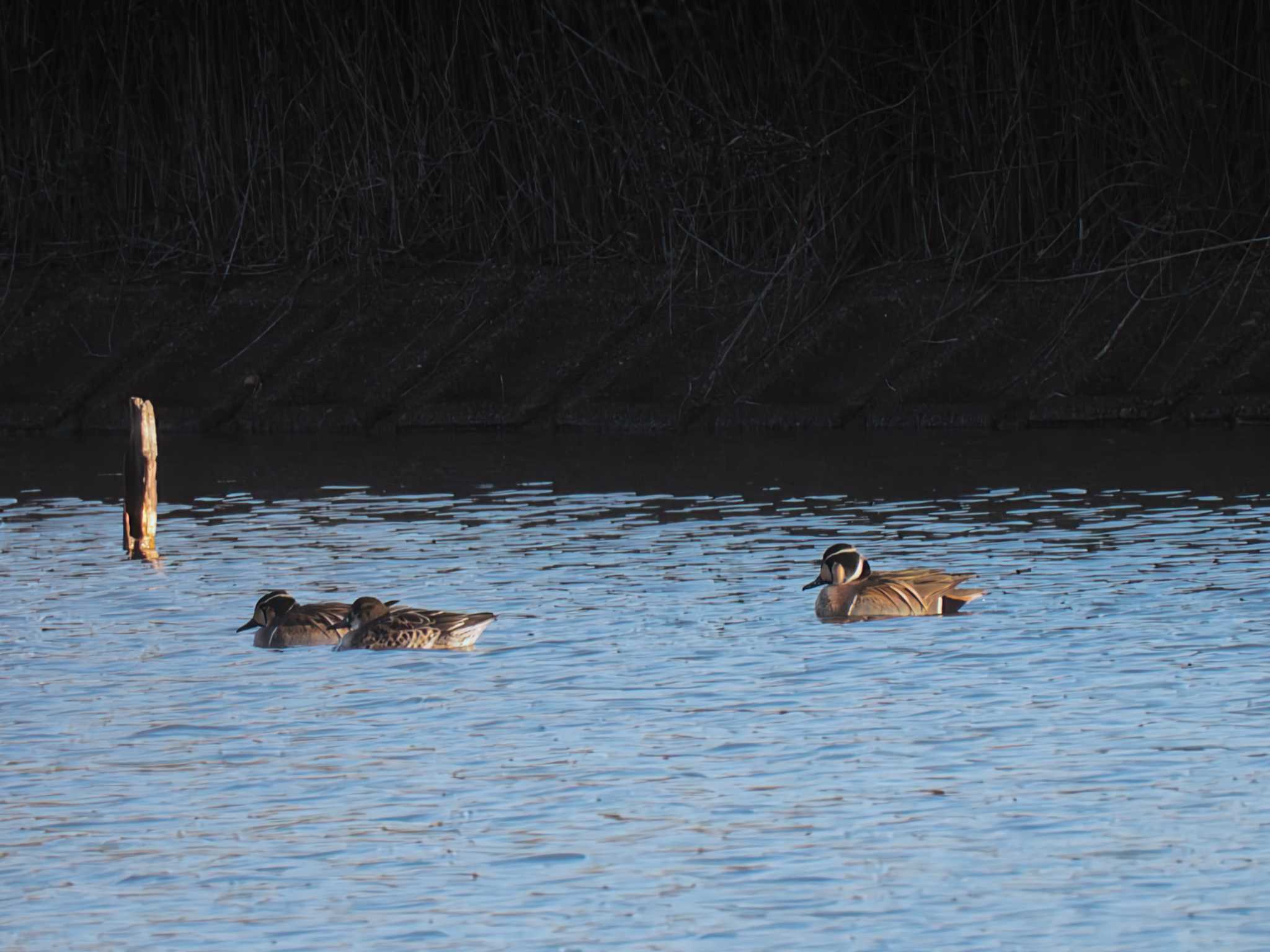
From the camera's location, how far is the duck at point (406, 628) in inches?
364

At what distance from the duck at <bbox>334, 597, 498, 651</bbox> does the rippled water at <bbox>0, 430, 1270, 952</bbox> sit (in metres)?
0.08

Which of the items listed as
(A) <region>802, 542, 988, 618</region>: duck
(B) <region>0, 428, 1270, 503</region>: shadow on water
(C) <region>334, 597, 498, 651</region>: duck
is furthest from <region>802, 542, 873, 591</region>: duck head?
(B) <region>0, 428, 1270, 503</region>: shadow on water

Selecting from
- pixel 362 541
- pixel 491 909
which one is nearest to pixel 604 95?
pixel 362 541

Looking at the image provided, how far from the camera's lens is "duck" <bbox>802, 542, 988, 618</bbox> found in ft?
31.9

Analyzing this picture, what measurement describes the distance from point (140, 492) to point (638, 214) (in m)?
8.94

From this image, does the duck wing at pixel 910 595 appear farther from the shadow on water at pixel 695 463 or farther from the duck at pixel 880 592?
the shadow on water at pixel 695 463

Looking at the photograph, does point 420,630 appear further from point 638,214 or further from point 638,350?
point 638,214

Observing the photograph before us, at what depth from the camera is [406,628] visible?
30.6ft

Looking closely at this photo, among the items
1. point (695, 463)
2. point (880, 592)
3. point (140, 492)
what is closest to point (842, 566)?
point (880, 592)

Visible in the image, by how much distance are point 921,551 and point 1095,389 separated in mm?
6322

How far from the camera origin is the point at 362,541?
497 inches

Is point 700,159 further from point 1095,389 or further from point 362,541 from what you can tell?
point 362,541

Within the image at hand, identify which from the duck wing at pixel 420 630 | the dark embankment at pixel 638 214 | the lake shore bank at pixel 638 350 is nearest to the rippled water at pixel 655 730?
the duck wing at pixel 420 630

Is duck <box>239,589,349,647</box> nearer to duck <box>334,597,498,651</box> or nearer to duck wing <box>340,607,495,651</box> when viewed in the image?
duck <box>334,597,498,651</box>
